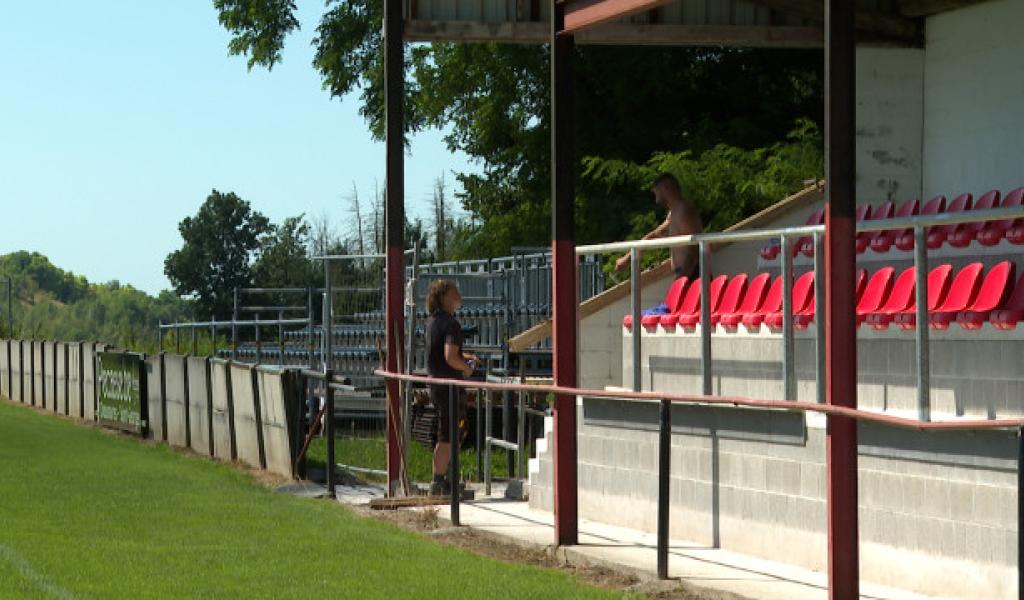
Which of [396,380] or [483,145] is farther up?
[483,145]

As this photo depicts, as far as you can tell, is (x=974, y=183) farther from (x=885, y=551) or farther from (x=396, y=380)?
Result: (x=885, y=551)

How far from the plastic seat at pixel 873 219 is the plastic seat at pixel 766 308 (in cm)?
145

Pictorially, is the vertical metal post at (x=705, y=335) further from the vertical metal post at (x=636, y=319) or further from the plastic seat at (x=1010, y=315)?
the plastic seat at (x=1010, y=315)

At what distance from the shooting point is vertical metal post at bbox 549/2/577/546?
1496cm

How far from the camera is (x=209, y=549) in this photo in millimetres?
14312

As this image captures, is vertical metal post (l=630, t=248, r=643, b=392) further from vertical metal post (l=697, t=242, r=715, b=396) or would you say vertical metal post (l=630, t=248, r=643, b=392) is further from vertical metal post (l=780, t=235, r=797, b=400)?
vertical metal post (l=780, t=235, r=797, b=400)

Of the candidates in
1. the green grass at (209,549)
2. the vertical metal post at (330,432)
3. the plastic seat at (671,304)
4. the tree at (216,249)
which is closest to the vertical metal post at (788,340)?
the green grass at (209,549)

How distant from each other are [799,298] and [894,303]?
1.41 m

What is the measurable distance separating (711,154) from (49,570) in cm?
2342

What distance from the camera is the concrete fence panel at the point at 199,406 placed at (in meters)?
26.0

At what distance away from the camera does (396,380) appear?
18.8 metres

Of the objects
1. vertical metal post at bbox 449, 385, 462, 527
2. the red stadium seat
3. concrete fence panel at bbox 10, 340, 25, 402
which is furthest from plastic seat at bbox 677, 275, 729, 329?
concrete fence panel at bbox 10, 340, 25, 402

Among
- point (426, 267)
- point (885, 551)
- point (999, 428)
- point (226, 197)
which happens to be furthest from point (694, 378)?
point (226, 197)

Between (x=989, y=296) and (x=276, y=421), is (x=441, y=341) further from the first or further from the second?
(x=989, y=296)
